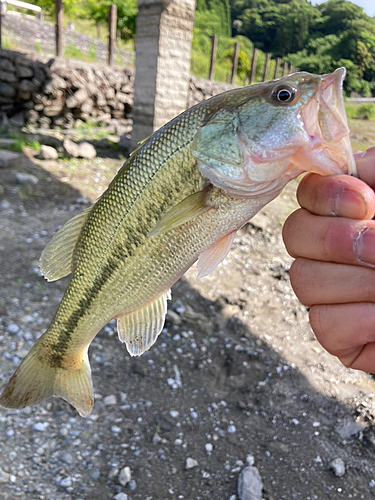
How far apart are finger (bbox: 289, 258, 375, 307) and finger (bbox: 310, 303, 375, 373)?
24mm

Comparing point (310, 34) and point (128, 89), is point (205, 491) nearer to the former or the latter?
point (128, 89)

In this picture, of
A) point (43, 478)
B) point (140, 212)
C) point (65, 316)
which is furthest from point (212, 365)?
point (140, 212)

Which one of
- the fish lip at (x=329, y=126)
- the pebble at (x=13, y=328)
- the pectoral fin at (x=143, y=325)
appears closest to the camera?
the fish lip at (x=329, y=126)

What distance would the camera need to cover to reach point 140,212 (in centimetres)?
115

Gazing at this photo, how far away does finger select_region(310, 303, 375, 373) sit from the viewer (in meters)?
1.06

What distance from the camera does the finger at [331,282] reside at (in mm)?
1039

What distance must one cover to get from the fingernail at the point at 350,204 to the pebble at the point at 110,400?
2.07 metres

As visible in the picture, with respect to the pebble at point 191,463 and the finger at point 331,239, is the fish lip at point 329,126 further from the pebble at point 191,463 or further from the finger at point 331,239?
the pebble at point 191,463

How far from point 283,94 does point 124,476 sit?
2068 millimetres

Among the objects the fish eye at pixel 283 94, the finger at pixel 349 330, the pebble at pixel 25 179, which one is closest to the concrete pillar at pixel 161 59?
the pebble at pixel 25 179

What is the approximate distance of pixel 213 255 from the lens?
1.15 metres

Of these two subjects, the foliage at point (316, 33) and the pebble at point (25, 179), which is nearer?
the pebble at point (25, 179)

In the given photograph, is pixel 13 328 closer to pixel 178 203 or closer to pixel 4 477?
pixel 4 477

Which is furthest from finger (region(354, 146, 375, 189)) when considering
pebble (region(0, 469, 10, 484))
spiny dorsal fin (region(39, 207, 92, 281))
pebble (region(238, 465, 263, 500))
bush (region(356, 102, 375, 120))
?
bush (region(356, 102, 375, 120))
